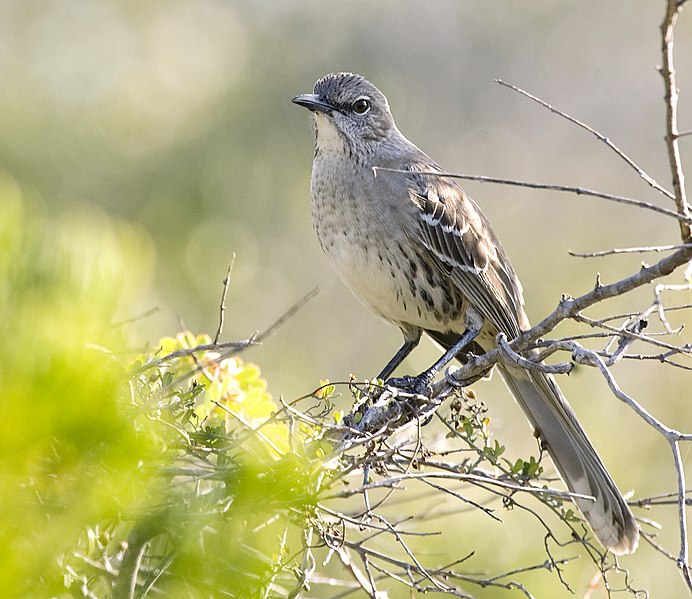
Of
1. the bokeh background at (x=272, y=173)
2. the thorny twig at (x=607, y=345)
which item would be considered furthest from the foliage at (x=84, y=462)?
the bokeh background at (x=272, y=173)

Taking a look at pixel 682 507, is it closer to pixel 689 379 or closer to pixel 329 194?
pixel 329 194

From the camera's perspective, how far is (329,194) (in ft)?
13.5

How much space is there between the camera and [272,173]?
25.3ft

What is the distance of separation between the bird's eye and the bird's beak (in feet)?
0.39

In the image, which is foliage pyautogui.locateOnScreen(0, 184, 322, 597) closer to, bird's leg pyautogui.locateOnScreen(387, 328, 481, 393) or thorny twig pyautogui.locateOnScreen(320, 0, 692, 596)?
thorny twig pyautogui.locateOnScreen(320, 0, 692, 596)

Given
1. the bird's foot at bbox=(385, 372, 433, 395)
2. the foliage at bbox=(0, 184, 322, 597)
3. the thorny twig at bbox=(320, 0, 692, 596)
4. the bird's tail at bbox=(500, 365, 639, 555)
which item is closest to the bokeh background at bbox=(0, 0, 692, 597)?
the bird's tail at bbox=(500, 365, 639, 555)

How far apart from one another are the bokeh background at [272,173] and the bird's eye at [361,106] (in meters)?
1.31

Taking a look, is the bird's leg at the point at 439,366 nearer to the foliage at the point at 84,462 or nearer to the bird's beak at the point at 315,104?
the bird's beak at the point at 315,104

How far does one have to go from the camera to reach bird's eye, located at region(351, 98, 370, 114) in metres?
4.43

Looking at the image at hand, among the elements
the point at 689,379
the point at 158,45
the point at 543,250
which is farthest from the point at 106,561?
the point at 543,250

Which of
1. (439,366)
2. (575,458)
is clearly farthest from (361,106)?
(575,458)

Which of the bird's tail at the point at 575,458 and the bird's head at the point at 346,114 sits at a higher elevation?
the bird's head at the point at 346,114

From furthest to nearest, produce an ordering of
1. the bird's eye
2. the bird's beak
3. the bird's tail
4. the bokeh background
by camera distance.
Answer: the bokeh background → the bird's eye → the bird's beak → the bird's tail

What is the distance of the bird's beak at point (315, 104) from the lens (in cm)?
428
